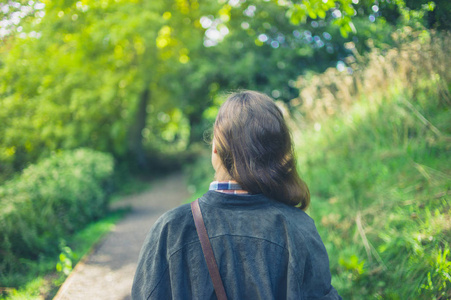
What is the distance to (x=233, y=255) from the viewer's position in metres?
1.36

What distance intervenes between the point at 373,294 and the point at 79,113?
987 cm

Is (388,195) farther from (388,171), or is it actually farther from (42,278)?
(42,278)

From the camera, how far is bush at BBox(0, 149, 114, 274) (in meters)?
3.69

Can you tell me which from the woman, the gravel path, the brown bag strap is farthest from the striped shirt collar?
the gravel path

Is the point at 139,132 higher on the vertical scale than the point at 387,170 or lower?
higher

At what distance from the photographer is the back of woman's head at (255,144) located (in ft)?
4.58

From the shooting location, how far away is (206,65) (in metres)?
11.0

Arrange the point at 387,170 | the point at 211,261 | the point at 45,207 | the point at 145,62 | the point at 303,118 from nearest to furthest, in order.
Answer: the point at 211,261, the point at 387,170, the point at 45,207, the point at 303,118, the point at 145,62

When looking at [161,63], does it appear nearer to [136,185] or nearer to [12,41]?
[136,185]

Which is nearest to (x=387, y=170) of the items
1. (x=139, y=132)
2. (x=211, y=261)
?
(x=211, y=261)

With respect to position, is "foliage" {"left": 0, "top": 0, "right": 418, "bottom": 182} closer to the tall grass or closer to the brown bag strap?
the tall grass

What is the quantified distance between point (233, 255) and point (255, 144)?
0.48m

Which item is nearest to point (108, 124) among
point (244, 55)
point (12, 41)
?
point (244, 55)

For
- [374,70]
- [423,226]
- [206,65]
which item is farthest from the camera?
[206,65]
